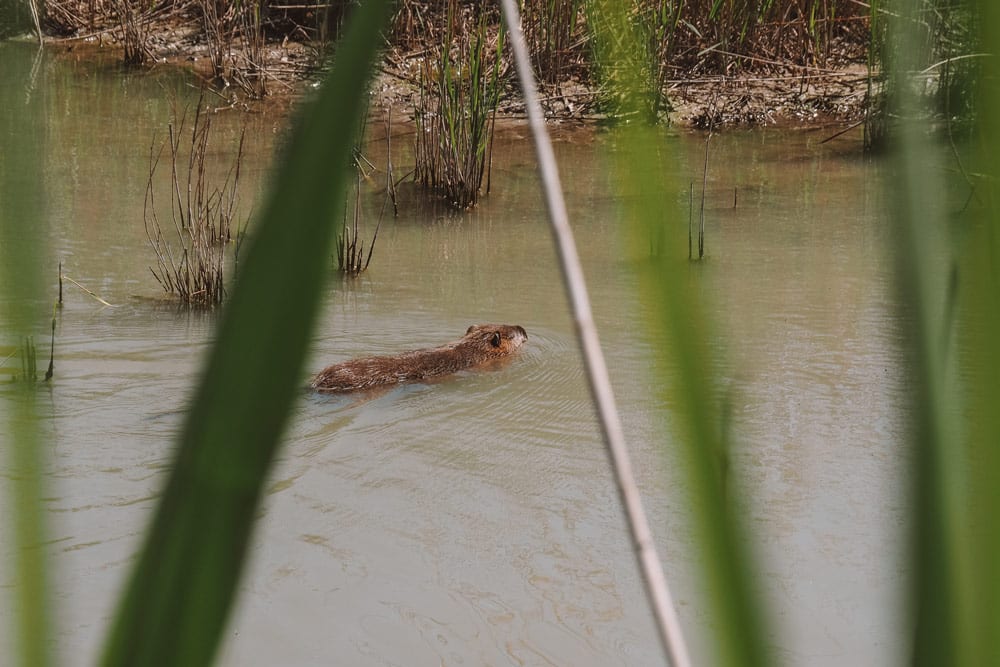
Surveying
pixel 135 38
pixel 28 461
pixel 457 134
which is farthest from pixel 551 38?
pixel 28 461

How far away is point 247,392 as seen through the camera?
1.57ft

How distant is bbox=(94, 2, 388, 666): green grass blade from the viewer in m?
0.46

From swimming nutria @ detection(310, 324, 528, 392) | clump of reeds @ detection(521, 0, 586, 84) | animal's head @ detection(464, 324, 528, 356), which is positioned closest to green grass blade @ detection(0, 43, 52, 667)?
swimming nutria @ detection(310, 324, 528, 392)

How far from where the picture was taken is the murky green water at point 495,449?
→ 320 centimetres

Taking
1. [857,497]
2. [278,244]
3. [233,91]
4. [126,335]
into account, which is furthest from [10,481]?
[233,91]

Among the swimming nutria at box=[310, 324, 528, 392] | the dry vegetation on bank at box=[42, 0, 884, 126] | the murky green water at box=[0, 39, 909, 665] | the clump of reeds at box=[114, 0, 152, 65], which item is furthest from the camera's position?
the clump of reeds at box=[114, 0, 152, 65]

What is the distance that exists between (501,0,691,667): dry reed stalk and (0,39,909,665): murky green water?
3 centimetres

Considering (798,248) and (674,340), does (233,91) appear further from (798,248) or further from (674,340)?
(674,340)

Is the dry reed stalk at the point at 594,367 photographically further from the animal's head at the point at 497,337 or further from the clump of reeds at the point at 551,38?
the clump of reeds at the point at 551,38

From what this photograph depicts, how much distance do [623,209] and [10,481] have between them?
0.37 m

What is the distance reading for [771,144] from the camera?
9656 millimetres

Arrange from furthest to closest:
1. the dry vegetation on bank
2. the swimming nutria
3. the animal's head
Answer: the dry vegetation on bank < the animal's head < the swimming nutria

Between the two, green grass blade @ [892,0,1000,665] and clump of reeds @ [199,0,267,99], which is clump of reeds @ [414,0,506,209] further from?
green grass blade @ [892,0,1000,665]

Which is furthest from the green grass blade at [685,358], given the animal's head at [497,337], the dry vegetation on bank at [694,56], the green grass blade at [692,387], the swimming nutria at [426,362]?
the dry vegetation on bank at [694,56]
